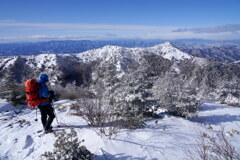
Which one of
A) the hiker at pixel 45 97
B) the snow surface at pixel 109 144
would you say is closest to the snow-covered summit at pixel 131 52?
the hiker at pixel 45 97

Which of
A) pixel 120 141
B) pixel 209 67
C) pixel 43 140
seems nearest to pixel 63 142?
pixel 120 141

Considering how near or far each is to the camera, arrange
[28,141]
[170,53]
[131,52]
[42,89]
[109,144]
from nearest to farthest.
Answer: [109,144] → [28,141] → [42,89] → [131,52] → [170,53]

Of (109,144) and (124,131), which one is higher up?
(109,144)

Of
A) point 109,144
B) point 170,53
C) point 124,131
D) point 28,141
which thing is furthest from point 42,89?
point 170,53

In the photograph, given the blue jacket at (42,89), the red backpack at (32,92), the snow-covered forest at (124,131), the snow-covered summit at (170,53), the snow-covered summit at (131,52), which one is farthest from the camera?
the snow-covered summit at (170,53)

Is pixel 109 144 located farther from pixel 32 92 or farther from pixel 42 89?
pixel 32 92

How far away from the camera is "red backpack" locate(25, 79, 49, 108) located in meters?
4.07

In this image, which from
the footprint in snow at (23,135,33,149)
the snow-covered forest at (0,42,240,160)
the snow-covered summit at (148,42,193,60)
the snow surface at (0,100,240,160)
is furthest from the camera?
the snow-covered summit at (148,42,193,60)

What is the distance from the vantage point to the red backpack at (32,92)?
407 centimetres

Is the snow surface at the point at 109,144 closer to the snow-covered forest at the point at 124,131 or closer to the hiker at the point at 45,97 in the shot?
the snow-covered forest at the point at 124,131

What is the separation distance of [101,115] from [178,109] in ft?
18.1

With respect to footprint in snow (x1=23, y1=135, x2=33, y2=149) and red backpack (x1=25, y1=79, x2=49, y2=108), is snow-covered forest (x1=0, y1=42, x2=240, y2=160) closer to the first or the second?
footprint in snow (x1=23, y1=135, x2=33, y2=149)

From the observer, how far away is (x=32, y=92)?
163 inches

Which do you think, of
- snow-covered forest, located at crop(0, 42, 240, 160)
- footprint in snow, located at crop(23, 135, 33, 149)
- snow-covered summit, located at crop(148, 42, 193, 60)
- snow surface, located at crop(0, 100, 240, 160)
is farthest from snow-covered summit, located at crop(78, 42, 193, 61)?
footprint in snow, located at crop(23, 135, 33, 149)
